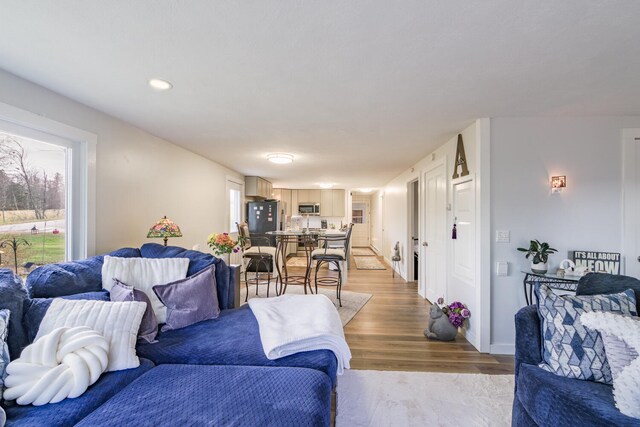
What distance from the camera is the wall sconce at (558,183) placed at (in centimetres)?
267

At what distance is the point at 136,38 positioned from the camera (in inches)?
58.8

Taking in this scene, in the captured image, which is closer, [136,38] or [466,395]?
[136,38]

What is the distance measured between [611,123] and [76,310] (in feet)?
14.9

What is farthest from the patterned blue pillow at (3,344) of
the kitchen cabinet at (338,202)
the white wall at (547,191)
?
the kitchen cabinet at (338,202)

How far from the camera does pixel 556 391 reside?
1.32 m

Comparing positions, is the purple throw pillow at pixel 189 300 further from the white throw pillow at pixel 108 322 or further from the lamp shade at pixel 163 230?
the lamp shade at pixel 163 230

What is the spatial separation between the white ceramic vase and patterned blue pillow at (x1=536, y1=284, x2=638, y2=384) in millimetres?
1041

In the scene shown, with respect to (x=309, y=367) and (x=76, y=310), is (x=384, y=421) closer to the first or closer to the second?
(x=309, y=367)

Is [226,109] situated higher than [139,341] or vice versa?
[226,109]

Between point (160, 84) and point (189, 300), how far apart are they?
1603 mm

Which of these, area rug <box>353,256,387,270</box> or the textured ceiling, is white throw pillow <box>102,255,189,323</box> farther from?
area rug <box>353,256,387,270</box>

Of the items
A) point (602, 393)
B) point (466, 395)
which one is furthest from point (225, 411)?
point (466, 395)

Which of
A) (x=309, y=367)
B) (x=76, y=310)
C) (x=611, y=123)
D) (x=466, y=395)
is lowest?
(x=466, y=395)

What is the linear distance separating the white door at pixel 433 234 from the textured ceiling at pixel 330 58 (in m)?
1.18
